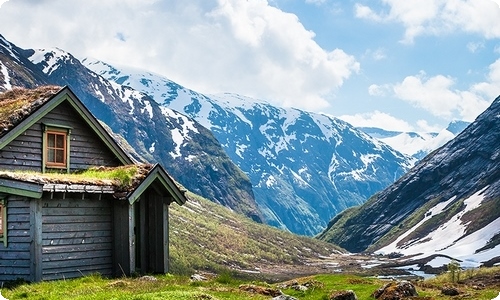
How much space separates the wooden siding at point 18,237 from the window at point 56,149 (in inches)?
193

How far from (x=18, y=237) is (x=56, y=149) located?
21.2 ft

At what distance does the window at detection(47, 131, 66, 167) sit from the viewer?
31.8 metres

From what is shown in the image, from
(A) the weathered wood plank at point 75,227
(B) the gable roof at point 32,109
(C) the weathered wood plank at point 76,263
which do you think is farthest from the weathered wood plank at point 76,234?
(B) the gable roof at point 32,109

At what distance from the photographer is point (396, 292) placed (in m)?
29.7

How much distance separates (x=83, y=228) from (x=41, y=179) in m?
3.60

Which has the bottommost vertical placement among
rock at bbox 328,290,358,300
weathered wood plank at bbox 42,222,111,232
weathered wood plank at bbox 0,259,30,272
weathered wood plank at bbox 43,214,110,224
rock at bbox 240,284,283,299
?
rock at bbox 328,290,358,300

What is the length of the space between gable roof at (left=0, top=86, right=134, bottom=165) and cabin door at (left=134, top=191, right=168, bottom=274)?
4.83 metres

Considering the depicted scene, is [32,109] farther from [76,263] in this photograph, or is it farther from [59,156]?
[76,263]

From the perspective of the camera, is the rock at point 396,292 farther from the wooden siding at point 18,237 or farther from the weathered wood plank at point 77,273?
the wooden siding at point 18,237

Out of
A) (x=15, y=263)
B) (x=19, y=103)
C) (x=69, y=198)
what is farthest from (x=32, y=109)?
(x=15, y=263)

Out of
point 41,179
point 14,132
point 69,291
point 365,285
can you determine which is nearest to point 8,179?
point 41,179

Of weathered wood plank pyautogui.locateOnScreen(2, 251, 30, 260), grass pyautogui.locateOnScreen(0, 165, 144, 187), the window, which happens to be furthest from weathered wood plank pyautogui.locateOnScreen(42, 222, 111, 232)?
the window

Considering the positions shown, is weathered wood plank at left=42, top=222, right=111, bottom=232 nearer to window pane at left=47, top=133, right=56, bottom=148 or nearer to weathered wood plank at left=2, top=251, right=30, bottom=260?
weathered wood plank at left=2, top=251, right=30, bottom=260

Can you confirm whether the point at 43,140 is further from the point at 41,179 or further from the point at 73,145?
the point at 41,179
